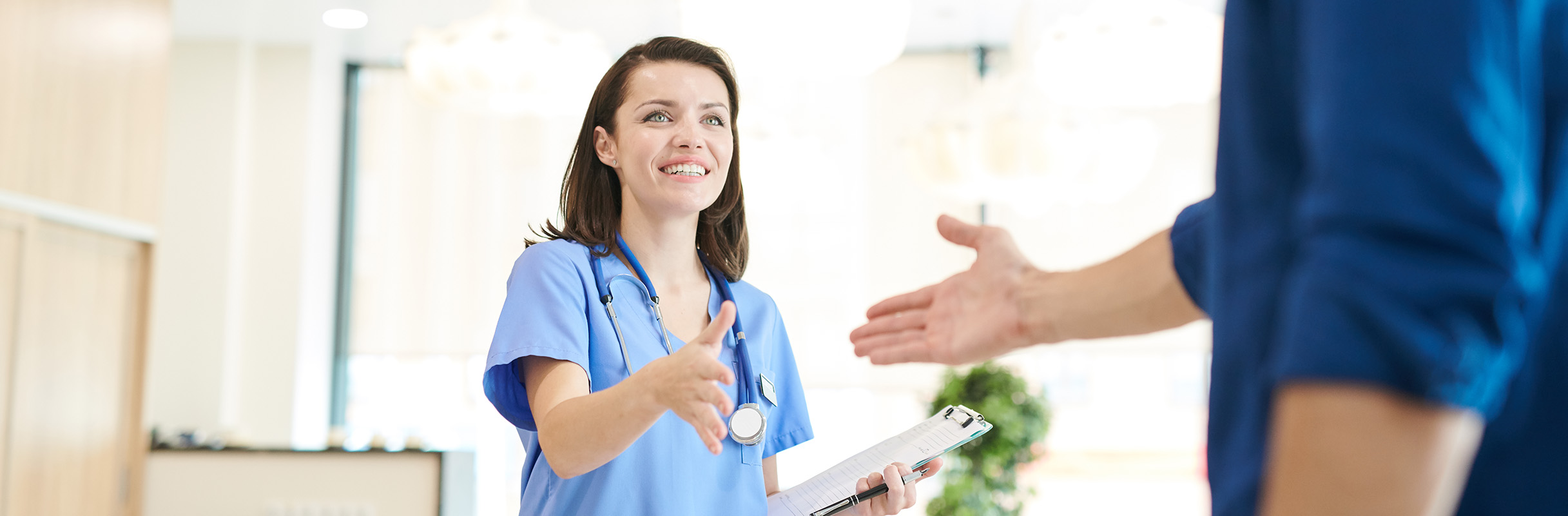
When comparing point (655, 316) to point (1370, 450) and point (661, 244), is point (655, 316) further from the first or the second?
point (1370, 450)

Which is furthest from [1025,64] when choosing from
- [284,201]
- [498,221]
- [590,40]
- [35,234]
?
[284,201]

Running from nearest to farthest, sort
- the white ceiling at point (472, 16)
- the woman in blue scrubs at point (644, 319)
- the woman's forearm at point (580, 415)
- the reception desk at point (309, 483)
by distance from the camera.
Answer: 1. the woman's forearm at point (580, 415)
2. the woman in blue scrubs at point (644, 319)
3. the reception desk at point (309, 483)
4. the white ceiling at point (472, 16)

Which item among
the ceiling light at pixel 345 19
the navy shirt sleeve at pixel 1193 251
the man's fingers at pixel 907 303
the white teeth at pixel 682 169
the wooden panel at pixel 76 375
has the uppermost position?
the ceiling light at pixel 345 19

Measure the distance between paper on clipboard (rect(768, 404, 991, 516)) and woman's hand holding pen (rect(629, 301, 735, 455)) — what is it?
422 millimetres

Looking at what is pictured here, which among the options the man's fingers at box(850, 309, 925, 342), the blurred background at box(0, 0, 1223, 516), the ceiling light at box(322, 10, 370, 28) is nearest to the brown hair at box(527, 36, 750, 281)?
the man's fingers at box(850, 309, 925, 342)

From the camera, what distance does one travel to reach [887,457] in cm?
145

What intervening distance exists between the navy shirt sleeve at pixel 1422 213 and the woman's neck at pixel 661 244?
126 centimetres

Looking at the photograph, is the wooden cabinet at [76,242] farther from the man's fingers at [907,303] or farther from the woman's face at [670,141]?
the man's fingers at [907,303]

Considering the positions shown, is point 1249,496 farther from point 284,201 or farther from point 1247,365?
point 284,201

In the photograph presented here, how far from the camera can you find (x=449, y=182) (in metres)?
7.38

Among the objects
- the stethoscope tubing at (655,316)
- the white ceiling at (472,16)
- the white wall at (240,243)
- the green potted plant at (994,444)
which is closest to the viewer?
the stethoscope tubing at (655,316)

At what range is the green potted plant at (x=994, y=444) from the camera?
539 cm

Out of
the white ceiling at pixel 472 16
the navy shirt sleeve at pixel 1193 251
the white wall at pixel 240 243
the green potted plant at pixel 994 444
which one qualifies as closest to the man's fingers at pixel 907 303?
the navy shirt sleeve at pixel 1193 251

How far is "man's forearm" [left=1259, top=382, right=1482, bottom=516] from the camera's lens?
412 mm
